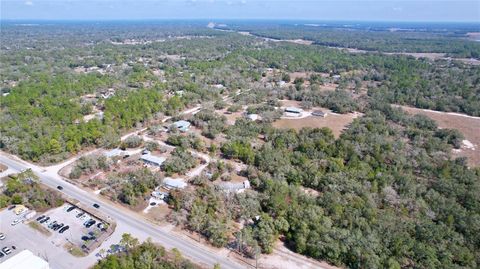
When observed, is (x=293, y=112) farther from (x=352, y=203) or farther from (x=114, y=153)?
(x=114, y=153)

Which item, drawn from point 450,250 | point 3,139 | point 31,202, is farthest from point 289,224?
point 3,139

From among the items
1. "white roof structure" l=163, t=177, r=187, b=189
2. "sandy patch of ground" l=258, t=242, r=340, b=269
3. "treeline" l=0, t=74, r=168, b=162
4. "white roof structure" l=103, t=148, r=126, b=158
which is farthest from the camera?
"treeline" l=0, t=74, r=168, b=162

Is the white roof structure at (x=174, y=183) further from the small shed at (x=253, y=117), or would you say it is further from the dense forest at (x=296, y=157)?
the small shed at (x=253, y=117)

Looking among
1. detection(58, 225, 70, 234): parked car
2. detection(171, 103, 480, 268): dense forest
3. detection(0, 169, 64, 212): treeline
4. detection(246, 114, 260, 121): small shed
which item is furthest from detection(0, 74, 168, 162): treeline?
detection(171, 103, 480, 268): dense forest

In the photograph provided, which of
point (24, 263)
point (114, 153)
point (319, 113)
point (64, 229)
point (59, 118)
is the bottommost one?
point (64, 229)

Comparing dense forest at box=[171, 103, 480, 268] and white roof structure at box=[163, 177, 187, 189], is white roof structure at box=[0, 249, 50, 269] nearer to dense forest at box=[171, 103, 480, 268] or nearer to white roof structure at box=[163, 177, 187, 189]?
dense forest at box=[171, 103, 480, 268]

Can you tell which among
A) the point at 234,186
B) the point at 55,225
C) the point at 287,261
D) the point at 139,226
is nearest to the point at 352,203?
the point at 287,261
